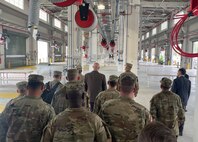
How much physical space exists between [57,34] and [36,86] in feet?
117

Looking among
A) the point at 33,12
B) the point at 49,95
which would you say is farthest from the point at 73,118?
the point at 49,95

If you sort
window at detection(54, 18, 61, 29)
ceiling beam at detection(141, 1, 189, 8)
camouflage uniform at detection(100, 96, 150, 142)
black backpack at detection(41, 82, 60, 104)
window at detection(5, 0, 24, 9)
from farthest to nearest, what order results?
window at detection(54, 18, 61, 29) → window at detection(5, 0, 24, 9) → ceiling beam at detection(141, 1, 189, 8) → black backpack at detection(41, 82, 60, 104) → camouflage uniform at detection(100, 96, 150, 142)

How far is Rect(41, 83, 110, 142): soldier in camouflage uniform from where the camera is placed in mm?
2084

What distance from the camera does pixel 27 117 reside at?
2.43m

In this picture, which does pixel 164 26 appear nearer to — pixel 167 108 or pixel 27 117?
pixel 167 108

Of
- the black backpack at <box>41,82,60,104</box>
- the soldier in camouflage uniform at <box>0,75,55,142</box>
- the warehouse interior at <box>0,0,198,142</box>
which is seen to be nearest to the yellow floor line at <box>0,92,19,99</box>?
the warehouse interior at <box>0,0,198,142</box>

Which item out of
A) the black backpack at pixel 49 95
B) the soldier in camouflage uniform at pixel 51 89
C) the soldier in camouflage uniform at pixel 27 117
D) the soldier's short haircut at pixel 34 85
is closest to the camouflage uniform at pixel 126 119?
the soldier in camouflage uniform at pixel 27 117

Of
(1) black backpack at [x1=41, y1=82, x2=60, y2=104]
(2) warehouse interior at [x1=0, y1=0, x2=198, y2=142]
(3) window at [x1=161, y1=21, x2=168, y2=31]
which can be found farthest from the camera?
(3) window at [x1=161, y1=21, x2=168, y2=31]

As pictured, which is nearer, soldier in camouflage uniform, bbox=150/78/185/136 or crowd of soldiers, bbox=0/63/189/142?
crowd of soldiers, bbox=0/63/189/142

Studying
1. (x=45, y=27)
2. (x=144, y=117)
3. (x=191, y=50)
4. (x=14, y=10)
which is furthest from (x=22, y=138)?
(x=45, y=27)

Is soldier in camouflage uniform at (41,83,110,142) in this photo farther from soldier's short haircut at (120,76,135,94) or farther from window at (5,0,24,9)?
window at (5,0,24,9)

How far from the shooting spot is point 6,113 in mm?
2539

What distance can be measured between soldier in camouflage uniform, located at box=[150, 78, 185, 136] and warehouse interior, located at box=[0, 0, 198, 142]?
0.79 meters

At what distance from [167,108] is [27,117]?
2.13m
